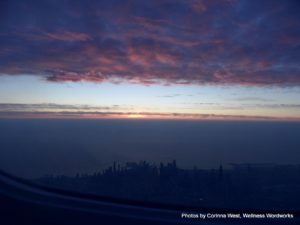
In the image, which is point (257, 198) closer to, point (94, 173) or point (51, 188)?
point (94, 173)

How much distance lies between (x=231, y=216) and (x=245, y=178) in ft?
1.15

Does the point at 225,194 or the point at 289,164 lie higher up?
the point at 289,164

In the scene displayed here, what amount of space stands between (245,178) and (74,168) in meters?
1.21

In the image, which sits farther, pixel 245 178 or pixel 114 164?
pixel 114 164

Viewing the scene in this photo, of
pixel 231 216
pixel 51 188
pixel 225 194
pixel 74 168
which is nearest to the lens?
pixel 231 216

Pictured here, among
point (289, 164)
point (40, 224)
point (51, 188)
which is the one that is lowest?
point (40, 224)

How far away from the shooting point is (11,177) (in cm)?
240

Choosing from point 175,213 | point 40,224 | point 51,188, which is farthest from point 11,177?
point 175,213

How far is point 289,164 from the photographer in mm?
2307

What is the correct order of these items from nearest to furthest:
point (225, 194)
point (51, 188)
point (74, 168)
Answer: point (225, 194) → point (51, 188) → point (74, 168)

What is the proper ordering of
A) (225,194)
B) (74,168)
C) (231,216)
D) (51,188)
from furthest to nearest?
(74,168)
(51,188)
(225,194)
(231,216)

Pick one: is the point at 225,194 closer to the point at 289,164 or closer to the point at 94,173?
the point at 289,164

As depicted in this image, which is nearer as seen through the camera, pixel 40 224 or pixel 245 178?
pixel 40 224

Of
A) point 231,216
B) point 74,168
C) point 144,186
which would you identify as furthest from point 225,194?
point 74,168
